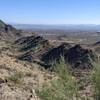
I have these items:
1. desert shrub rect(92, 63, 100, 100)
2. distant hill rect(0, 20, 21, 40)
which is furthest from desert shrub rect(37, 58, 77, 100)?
distant hill rect(0, 20, 21, 40)

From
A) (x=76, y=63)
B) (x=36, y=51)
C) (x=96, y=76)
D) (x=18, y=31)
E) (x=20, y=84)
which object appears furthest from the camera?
(x=18, y=31)

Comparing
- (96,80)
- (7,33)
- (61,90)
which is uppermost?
(96,80)

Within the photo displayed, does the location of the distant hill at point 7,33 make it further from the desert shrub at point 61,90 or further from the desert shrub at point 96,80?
the desert shrub at point 96,80

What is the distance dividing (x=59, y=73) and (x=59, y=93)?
195cm

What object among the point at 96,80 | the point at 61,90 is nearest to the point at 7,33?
the point at 96,80

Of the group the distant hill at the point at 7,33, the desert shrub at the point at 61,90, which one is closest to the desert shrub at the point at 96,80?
the desert shrub at the point at 61,90

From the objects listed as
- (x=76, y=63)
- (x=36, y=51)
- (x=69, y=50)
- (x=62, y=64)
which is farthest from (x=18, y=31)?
(x=62, y=64)

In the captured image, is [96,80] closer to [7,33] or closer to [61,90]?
[61,90]

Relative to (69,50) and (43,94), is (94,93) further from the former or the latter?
(69,50)

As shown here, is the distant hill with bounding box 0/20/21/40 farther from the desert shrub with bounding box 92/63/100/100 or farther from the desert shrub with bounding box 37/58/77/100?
the desert shrub with bounding box 92/63/100/100

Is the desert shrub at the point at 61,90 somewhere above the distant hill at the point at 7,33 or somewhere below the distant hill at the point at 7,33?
above

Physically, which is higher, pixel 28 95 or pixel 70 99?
pixel 70 99

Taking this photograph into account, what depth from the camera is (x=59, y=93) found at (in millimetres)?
15836

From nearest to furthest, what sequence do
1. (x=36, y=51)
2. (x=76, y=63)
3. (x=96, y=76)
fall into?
(x=96, y=76) → (x=76, y=63) → (x=36, y=51)
